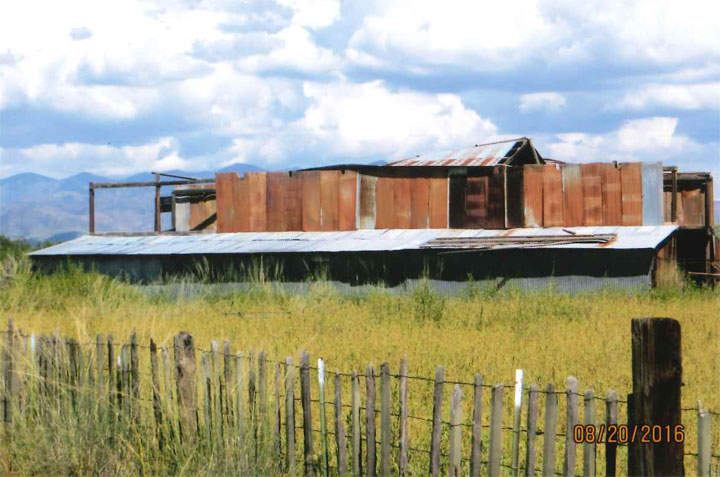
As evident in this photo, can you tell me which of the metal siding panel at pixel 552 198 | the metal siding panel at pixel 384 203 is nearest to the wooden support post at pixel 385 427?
the metal siding panel at pixel 552 198

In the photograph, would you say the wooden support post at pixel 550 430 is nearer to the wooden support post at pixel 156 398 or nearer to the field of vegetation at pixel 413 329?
the field of vegetation at pixel 413 329

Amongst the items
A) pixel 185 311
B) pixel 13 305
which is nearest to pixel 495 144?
pixel 185 311

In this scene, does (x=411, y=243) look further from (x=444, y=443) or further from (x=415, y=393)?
(x=444, y=443)

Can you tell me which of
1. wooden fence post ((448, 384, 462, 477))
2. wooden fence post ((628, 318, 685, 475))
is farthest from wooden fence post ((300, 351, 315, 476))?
wooden fence post ((628, 318, 685, 475))

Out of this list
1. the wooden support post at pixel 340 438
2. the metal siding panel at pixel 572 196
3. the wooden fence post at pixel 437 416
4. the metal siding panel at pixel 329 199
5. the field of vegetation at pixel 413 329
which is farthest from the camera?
the metal siding panel at pixel 329 199

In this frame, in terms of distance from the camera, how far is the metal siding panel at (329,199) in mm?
30062

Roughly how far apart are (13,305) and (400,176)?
15.0 metres

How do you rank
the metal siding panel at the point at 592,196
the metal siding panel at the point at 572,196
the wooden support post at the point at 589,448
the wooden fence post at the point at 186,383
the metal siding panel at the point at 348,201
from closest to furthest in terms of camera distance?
1. the wooden support post at the point at 589,448
2. the wooden fence post at the point at 186,383
3. the metal siding panel at the point at 592,196
4. the metal siding panel at the point at 572,196
5. the metal siding panel at the point at 348,201

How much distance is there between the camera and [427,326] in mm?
16078

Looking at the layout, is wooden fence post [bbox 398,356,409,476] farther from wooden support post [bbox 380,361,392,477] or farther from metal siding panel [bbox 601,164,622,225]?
metal siding panel [bbox 601,164,622,225]

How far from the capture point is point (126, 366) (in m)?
7.93

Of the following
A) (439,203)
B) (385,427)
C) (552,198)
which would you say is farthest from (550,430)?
(439,203)

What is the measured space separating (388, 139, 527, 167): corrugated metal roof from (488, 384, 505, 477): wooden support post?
2387 cm

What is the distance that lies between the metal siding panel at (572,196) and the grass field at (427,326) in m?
5.86
